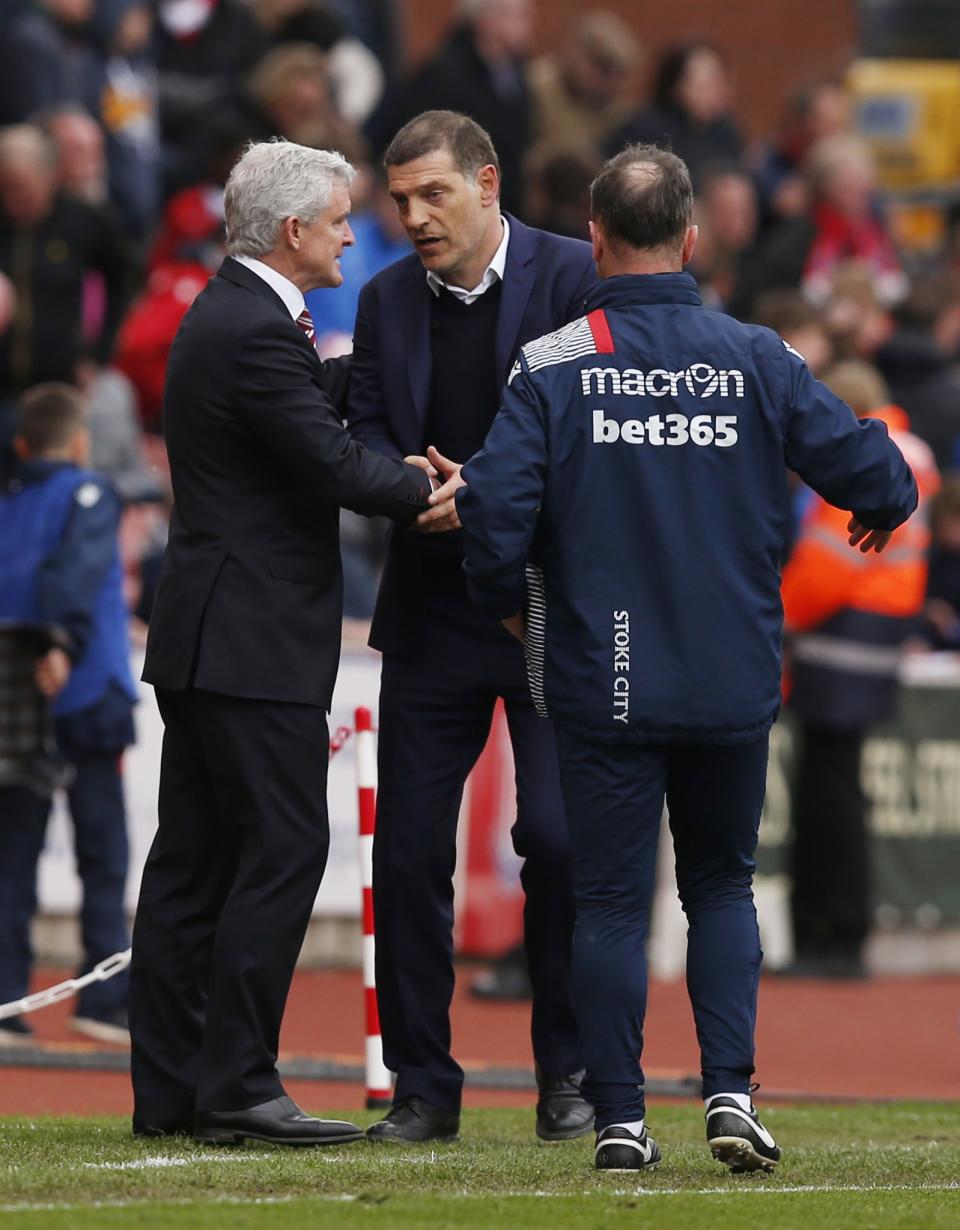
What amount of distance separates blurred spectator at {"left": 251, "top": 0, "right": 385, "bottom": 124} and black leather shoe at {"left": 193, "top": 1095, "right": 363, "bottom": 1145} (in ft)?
36.0

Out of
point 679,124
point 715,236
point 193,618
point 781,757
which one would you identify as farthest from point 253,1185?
point 679,124

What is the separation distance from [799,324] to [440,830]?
5.89 metres

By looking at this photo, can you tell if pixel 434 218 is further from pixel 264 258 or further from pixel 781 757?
pixel 781 757

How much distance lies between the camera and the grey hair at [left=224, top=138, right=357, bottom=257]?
6.43 m

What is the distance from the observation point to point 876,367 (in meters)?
14.5

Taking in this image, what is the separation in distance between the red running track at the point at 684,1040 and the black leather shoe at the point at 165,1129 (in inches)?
48.0

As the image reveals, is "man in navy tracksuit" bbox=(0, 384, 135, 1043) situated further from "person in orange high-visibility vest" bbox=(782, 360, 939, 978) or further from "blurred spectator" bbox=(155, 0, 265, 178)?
"blurred spectator" bbox=(155, 0, 265, 178)

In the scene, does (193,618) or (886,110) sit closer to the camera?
(193,618)

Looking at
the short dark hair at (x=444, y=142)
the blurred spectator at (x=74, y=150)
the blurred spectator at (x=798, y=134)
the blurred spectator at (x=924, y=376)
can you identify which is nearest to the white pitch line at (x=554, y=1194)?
the short dark hair at (x=444, y=142)

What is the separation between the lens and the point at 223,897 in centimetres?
660

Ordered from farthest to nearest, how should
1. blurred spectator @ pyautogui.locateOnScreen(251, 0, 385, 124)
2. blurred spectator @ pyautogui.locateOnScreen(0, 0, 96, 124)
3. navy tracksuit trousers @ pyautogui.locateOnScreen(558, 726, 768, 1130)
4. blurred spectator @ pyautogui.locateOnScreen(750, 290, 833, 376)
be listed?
blurred spectator @ pyautogui.locateOnScreen(251, 0, 385, 124) < blurred spectator @ pyautogui.locateOnScreen(0, 0, 96, 124) < blurred spectator @ pyautogui.locateOnScreen(750, 290, 833, 376) < navy tracksuit trousers @ pyautogui.locateOnScreen(558, 726, 768, 1130)

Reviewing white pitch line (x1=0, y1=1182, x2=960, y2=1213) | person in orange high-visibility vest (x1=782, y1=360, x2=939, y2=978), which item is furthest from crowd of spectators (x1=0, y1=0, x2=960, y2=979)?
white pitch line (x1=0, y1=1182, x2=960, y2=1213)

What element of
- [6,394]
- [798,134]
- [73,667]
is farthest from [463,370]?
[798,134]

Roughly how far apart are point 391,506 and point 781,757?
6419 millimetres
